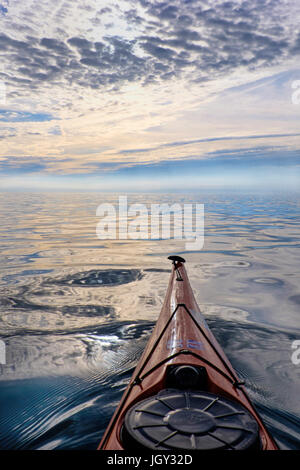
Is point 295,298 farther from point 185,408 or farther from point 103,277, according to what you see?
point 185,408

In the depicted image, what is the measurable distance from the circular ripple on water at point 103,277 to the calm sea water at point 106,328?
0.04 meters

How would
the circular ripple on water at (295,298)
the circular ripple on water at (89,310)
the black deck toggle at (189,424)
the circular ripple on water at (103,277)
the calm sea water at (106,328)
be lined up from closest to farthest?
the black deck toggle at (189,424) → the calm sea water at (106,328) → the circular ripple on water at (89,310) → the circular ripple on water at (295,298) → the circular ripple on water at (103,277)

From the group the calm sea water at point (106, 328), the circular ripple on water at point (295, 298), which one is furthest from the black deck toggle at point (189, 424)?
the circular ripple on water at point (295, 298)

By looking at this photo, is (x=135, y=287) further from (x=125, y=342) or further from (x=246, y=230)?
(x=246, y=230)


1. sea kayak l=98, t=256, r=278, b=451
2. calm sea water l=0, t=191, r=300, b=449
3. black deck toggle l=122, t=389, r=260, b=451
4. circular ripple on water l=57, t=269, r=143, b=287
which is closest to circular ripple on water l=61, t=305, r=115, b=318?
calm sea water l=0, t=191, r=300, b=449

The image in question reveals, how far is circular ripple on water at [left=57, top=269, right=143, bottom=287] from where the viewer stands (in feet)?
31.1

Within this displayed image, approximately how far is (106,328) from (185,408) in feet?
13.3

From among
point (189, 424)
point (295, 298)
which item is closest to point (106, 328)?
point (189, 424)

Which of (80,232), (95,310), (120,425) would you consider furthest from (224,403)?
(80,232)

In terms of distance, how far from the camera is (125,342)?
18.9ft

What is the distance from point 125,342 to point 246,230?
681 inches

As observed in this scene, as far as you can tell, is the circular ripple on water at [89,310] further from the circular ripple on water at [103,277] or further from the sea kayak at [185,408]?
the sea kayak at [185,408]

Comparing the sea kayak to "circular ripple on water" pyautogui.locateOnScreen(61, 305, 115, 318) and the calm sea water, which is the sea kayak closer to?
the calm sea water

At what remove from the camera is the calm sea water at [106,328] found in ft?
12.5
